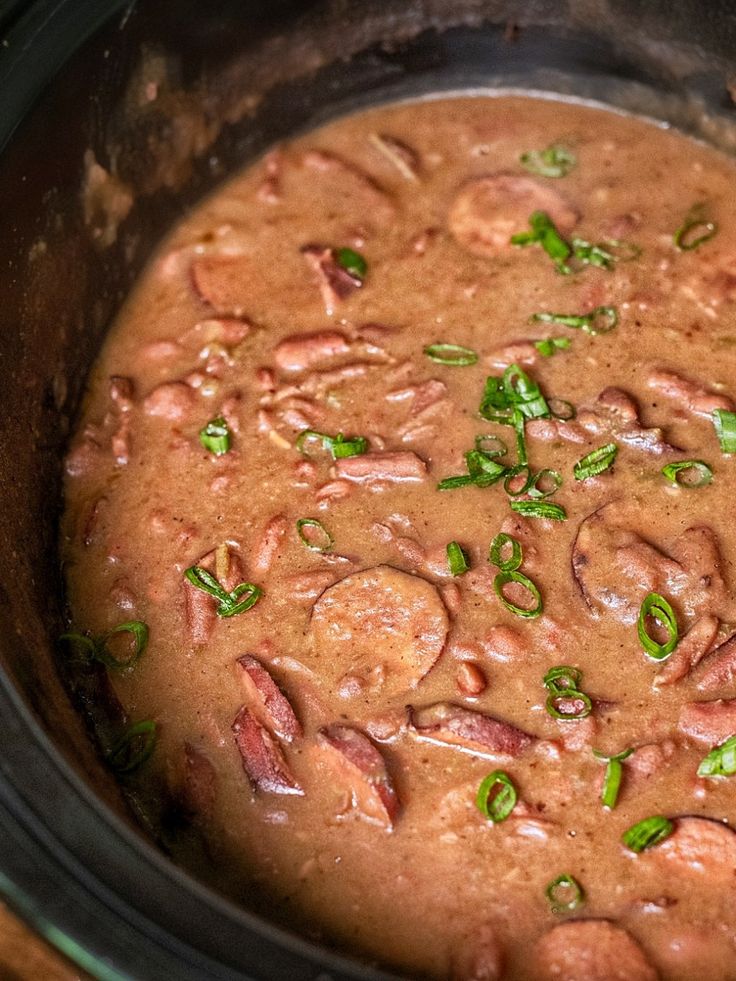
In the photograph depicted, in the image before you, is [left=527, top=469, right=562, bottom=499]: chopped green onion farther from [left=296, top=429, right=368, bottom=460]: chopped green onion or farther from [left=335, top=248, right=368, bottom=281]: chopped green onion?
[left=335, top=248, right=368, bottom=281]: chopped green onion

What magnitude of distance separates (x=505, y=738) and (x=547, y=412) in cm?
105

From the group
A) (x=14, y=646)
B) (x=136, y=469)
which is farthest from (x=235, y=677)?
(x=136, y=469)

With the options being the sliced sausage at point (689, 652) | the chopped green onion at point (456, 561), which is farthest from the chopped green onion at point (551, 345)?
the sliced sausage at point (689, 652)

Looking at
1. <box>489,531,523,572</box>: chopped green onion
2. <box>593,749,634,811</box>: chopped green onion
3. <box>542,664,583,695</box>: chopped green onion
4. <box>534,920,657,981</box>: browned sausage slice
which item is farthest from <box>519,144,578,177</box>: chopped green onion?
<box>534,920,657,981</box>: browned sausage slice

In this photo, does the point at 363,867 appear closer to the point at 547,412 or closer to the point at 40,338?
the point at 547,412

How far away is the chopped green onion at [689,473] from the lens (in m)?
3.30

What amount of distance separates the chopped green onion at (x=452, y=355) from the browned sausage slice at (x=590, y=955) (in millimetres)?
1699

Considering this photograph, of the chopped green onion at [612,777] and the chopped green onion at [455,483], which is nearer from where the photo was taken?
the chopped green onion at [612,777]

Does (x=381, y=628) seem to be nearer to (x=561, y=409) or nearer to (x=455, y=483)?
(x=455, y=483)

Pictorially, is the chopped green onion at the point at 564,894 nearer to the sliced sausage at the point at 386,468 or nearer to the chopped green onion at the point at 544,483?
the chopped green onion at the point at 544,483

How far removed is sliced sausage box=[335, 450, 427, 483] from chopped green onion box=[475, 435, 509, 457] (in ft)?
0.59

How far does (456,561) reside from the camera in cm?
315

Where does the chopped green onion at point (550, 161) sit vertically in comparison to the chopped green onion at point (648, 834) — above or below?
above

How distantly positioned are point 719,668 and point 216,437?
1557 millimetres
